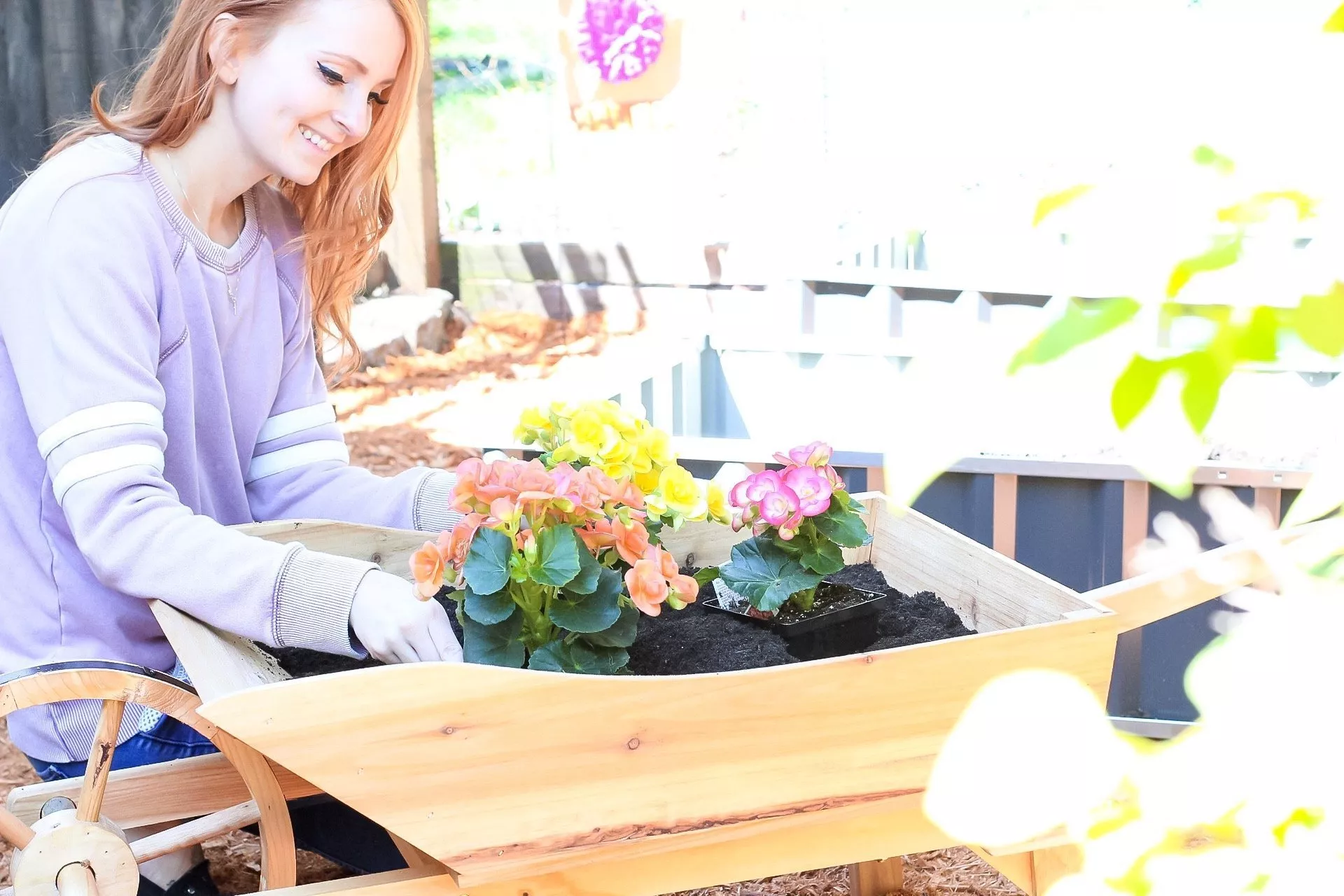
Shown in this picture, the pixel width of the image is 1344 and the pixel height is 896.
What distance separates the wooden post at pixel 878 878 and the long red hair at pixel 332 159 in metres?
0.99

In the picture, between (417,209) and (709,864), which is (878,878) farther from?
(417,209)

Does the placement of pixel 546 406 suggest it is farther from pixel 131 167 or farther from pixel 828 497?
pixel 131 167

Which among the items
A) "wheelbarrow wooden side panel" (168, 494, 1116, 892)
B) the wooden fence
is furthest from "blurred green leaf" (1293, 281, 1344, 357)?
the wooden fence

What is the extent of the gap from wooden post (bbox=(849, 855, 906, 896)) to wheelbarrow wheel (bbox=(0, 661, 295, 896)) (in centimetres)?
80

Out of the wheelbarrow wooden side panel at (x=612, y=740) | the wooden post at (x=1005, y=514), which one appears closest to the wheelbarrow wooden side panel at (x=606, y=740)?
the wheelbarrow wooden side panel at (x=612, y=740)

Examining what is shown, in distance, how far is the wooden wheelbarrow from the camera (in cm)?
93

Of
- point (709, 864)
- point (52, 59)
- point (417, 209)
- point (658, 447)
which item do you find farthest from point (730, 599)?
point (417, 209)

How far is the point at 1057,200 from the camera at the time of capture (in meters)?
0.40

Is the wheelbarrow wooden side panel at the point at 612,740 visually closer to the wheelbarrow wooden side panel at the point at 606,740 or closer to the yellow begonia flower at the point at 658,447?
the wheelbarrow wooden side panel at the point at 606,740

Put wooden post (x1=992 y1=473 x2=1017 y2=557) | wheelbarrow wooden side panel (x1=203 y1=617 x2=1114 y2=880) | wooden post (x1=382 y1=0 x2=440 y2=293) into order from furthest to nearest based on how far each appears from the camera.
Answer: wooden post (x1=382 y1=0 x2=440 y2=293)
wooden post (x1=992 y1=473 x2=1017 y2=557)
wheelbarrow wooden side panel (x1=203 y1=617 x2=1114 y2=880)

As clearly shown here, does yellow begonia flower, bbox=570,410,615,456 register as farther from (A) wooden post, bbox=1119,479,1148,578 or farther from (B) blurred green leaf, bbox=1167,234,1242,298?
(A) wooden post, bbox=1119,479,1148,578

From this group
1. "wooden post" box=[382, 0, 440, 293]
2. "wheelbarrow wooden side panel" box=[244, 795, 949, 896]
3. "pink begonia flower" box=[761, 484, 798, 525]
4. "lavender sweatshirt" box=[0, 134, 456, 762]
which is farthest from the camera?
"wooden post" box=[382, 0, 440, 293]

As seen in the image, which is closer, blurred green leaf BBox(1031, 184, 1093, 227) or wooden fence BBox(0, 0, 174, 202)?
blurred green leaf BBox(1031, 184, 1093, 227)

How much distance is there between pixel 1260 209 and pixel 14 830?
119 centimetres
